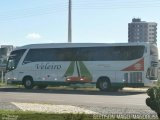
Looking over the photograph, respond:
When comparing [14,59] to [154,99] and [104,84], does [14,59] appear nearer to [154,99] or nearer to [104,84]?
[104,84]

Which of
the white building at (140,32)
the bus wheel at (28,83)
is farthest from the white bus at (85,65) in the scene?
the white building at (140,32)

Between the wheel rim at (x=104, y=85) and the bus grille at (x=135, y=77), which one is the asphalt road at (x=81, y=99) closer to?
the bus grille at (x=135, y=77)

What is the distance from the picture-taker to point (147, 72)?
34719 millimetres

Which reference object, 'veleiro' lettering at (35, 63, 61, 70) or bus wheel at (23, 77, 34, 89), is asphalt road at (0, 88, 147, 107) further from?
bus wheel at (23, 77, 34, 89)

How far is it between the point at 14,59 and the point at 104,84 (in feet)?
27.0

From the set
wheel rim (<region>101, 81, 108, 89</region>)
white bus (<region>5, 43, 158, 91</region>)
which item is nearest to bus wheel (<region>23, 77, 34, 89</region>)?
white bus (<region>5, 43, 158, 91</region>)

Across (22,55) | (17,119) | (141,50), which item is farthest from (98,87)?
(17,119)

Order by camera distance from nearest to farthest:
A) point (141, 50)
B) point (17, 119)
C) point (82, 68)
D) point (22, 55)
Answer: point (17, 119) < point (141, 50) < point (82, 68) < point (22, 55)

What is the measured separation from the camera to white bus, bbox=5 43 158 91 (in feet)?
114

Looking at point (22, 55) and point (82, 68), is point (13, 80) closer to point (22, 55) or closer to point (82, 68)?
point (22, 55)

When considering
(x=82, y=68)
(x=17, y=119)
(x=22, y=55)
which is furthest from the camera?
(x=22, y=55)

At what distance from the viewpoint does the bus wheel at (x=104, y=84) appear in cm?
3612

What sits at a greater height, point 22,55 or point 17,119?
point 22,55

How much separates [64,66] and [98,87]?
10.6ft
